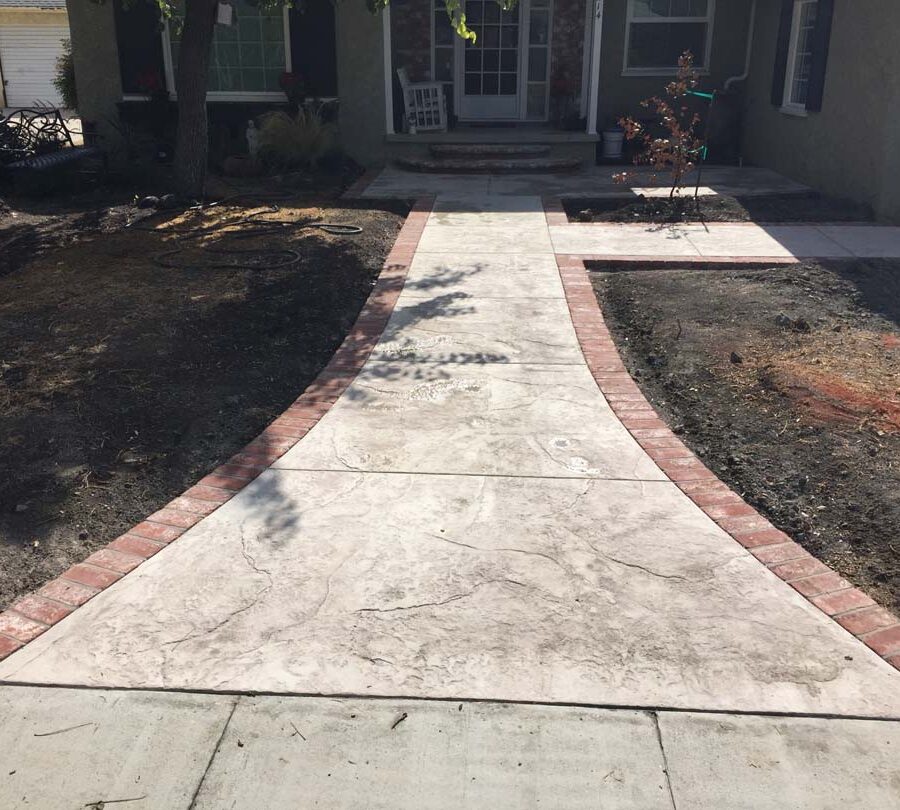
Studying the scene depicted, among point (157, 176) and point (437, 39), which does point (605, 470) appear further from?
point (437, 39)

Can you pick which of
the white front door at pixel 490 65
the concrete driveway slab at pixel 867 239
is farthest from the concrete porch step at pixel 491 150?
the concrete driveway slab at pixel 867 239

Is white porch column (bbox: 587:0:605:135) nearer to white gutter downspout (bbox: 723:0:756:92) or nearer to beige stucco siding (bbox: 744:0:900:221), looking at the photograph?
white gutter downspout (bbox: 723:0:756:92)

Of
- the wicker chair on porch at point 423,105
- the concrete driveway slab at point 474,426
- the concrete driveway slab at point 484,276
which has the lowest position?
the concrete driveway slab at point 474,426

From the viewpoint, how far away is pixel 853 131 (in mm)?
10445

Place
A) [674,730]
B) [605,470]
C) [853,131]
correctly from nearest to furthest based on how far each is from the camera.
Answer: [674,730]
[605,470]
[853,131]

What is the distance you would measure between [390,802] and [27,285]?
20.6 ft

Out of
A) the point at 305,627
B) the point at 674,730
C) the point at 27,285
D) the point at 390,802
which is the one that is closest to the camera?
the point at 390,802

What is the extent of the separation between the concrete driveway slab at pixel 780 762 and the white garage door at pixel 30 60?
29.0 metres

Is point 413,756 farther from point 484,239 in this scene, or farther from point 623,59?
point 623,59

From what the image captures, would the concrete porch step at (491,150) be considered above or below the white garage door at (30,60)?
below

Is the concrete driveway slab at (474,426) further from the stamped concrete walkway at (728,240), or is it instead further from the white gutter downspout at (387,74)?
the white gutter downspout at (387,74)

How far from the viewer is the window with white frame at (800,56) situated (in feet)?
39.8

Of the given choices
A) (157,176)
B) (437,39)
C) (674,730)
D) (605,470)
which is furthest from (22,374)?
(437,39)

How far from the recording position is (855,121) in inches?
410
